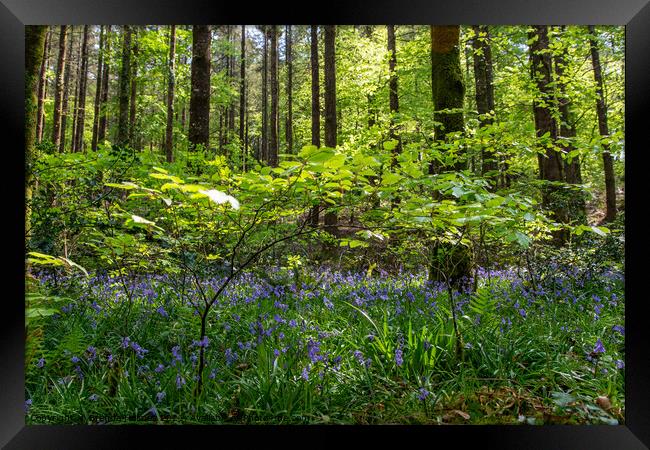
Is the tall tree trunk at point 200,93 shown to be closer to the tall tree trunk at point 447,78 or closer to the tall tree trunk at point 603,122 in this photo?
the tall tree trunk at point 447,78

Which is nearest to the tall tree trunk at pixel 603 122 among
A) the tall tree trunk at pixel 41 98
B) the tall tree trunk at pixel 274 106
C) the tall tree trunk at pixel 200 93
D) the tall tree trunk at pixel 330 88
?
the tall tree trunk at pixel 330 88

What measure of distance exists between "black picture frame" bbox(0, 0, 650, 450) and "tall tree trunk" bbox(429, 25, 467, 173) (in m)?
2.20

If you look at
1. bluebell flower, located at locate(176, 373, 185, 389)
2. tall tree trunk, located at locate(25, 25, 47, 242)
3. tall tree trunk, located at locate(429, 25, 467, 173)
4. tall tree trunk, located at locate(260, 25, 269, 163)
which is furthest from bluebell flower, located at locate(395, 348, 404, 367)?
tall tree trunk, located at locate(260, 25, 269, 163)

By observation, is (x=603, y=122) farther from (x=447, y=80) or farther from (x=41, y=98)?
(x=41, y=98)

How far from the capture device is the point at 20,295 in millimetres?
2051

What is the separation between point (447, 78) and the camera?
169 inches

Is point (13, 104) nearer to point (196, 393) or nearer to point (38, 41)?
point (38, 41)

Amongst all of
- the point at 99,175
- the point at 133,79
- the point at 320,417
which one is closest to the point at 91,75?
the point at 133,79
